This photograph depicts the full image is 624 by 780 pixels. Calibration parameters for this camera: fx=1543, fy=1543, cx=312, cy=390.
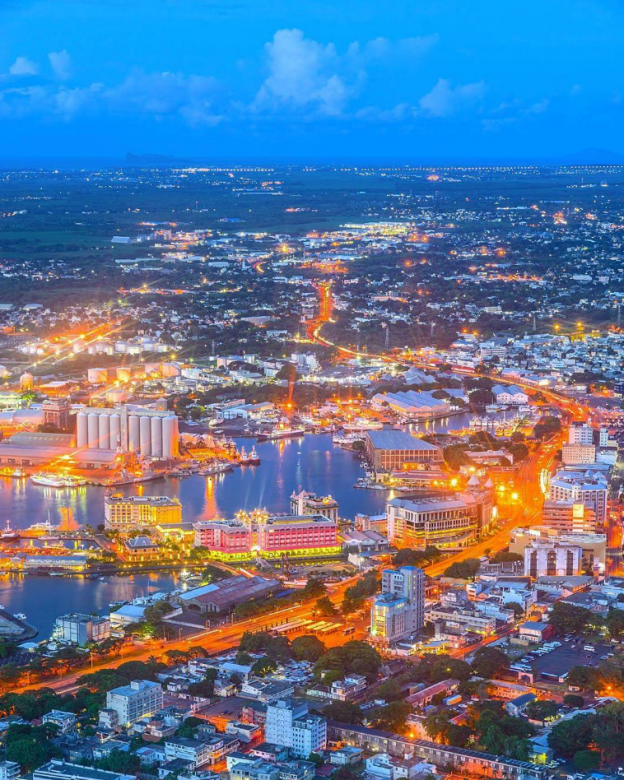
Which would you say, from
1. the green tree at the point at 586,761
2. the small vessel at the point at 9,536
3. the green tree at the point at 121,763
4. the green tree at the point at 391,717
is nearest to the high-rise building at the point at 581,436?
the small vessel at the point at 9,536

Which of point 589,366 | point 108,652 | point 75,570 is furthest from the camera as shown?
point 589,366

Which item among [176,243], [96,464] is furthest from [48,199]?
[96,464]

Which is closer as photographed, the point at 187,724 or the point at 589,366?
the point at 187,724

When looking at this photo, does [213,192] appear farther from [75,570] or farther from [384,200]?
[75,570]

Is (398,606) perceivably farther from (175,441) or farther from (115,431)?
(115,431)

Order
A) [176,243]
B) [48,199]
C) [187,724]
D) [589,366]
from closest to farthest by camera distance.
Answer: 1. [187,724]
2. [589,366]
3. [176,243]
4. [48,199]
